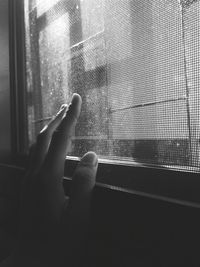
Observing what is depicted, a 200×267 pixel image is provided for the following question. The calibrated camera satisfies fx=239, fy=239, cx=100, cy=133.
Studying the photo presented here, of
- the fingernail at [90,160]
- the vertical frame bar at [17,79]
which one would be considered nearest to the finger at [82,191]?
the fingernail at [90,160]

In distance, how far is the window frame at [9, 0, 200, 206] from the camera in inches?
20.7

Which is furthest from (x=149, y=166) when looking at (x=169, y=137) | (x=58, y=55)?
(x=58, y=55)

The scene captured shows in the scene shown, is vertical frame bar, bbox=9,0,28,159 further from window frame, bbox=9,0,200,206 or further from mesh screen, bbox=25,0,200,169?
mesh screen, bbox=25,0,200,169

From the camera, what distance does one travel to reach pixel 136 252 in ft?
1.93

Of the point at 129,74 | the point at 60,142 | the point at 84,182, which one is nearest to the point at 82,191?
the point at 84,182

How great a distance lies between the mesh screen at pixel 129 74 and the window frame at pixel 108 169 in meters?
0.04

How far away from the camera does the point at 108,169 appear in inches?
27.3

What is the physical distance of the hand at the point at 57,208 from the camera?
0.64 meters

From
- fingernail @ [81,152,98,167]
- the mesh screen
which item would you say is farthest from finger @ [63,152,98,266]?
the mesh screen

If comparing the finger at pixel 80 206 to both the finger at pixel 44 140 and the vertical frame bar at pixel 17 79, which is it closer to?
the finger at pixel 44 140

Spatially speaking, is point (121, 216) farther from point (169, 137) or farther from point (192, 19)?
point (192, 19)

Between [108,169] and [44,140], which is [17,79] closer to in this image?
[44,140]

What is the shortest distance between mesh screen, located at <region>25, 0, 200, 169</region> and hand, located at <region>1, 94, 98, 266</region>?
101mm

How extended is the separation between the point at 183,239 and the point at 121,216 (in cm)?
17
